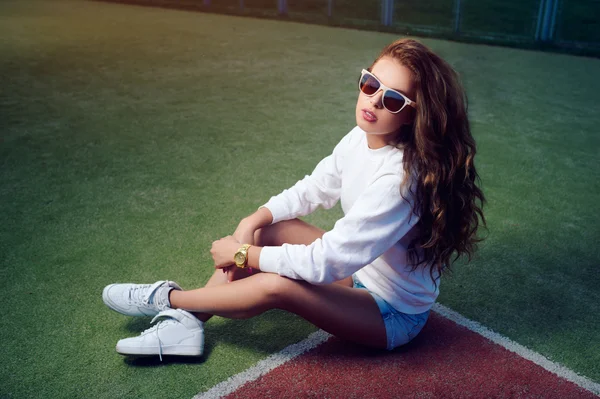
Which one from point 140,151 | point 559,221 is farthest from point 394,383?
point 140,151

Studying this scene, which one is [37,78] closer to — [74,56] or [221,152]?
[74,56]

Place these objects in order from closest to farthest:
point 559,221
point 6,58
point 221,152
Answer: point 559,221 < point 221,152 < point 6,58

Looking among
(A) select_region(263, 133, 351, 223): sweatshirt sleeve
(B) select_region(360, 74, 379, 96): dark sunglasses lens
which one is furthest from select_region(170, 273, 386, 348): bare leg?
(B) select_region(360, 74, 379, 96): dark sunglasses lens

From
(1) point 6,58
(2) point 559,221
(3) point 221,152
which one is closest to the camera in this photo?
(2) point 559,221

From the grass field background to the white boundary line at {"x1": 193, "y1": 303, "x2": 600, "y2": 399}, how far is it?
5 centimetres

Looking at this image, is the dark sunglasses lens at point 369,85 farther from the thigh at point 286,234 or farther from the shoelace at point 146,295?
the shoelace at point 146,295

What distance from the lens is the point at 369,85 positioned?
2135mm

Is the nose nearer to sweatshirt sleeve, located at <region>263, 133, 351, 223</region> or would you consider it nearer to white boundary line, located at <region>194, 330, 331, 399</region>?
sweatshirt sleeve, located at <region>263, 133, 351, 223</region>

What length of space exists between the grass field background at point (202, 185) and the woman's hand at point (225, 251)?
394 millimetres

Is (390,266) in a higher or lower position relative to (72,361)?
higher

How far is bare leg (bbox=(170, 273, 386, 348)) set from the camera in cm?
216

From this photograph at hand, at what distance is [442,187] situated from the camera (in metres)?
2.12

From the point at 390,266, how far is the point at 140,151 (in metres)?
2.88

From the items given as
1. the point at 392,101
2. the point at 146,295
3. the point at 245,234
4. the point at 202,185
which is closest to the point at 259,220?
the point at 245,234
